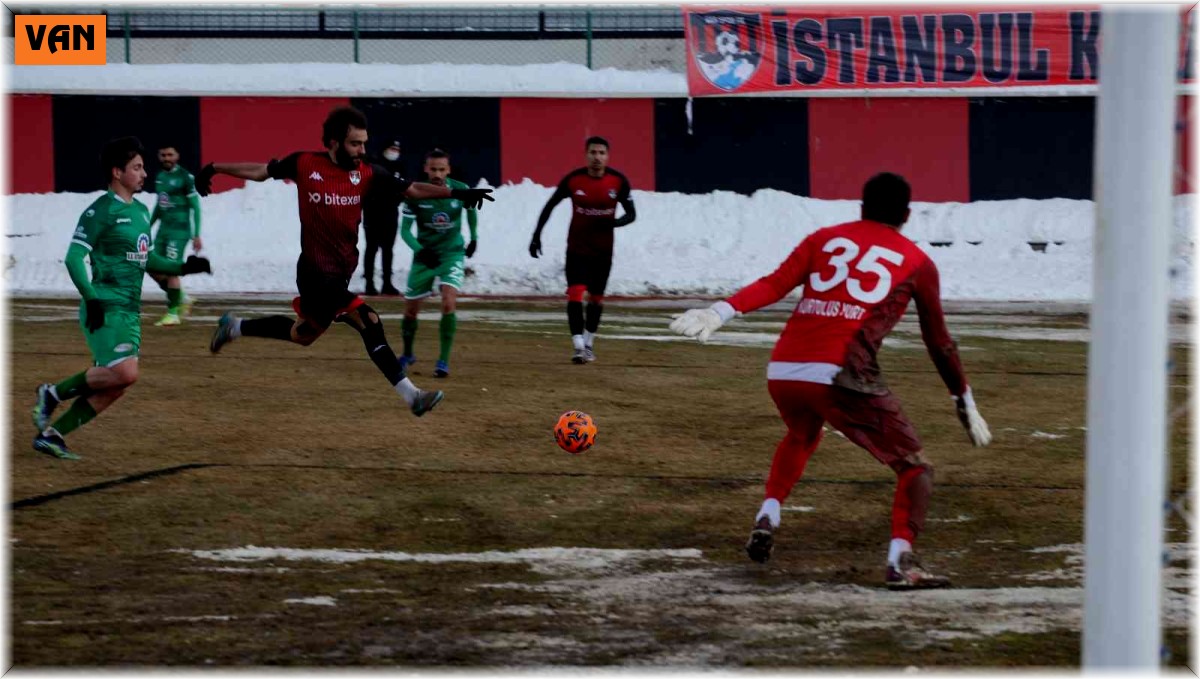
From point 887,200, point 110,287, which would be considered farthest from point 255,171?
point 887,200

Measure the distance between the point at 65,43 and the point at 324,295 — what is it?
70.2 ft

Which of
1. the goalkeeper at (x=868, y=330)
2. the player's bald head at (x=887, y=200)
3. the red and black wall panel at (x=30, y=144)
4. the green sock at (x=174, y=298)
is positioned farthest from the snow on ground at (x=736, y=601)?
the red and black wall panel at (x=30, y=144)

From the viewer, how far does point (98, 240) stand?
31.6 feet

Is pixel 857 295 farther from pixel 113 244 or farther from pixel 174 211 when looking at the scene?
pixel 174 211

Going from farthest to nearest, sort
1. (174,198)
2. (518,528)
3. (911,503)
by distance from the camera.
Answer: (174,198) < (518,528) < (911,503)

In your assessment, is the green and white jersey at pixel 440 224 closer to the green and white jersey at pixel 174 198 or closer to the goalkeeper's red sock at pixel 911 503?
the green and white jersey at pixel 174 198

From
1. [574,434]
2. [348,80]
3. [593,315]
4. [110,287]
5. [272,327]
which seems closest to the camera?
[110,287]

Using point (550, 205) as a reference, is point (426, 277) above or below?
below

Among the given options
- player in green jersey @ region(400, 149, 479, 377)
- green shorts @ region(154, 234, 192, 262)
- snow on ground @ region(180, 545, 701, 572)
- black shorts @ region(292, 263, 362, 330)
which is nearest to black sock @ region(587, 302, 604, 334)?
player in green jersey @ region(400, 149, 479, 377)

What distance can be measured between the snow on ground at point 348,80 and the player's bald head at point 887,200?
2107 centimetres

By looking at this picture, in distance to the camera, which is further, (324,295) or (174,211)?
(174,211)

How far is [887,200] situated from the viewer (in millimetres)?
7238

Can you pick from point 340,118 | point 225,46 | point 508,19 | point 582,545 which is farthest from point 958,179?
point 582,545

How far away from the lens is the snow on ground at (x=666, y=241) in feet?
84.3
